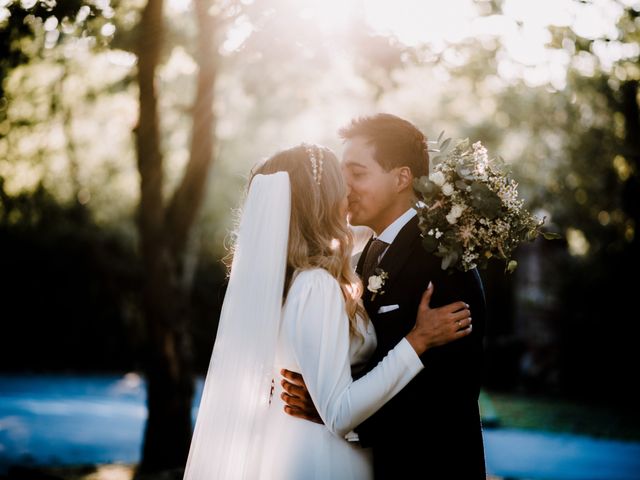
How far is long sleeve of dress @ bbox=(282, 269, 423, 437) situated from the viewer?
115 inches

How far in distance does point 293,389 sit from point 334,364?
0.33m

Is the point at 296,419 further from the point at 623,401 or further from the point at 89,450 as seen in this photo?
the point at 623,401

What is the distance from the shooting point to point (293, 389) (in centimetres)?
316

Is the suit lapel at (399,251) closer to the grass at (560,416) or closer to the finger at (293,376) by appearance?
the finger at (293,376)

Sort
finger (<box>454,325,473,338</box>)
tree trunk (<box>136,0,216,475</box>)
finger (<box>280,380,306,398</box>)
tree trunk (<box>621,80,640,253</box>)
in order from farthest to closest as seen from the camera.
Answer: tree trunk (<box>621,80,640,253</box>) < tree trunk (<box>136,0,216,475</box>) < finger (<box>280,380,306,398</box>) < finger (<box>454,325,473,338</box>)

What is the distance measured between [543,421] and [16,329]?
11903mm

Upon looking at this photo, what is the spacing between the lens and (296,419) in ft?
10.4

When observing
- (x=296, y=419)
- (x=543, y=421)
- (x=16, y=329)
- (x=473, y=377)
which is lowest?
(x=296, y=419)

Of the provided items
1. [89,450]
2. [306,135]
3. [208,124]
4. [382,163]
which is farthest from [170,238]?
[306,135]

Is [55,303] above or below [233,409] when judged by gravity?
above

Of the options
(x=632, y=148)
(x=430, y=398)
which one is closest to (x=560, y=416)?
(x=632, y=148)

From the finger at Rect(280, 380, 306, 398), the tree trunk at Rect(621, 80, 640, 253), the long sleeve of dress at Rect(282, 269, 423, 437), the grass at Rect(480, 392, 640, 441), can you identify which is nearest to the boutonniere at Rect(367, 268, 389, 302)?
the long sleeve of dress at Rect(282, 269, 423, 437)

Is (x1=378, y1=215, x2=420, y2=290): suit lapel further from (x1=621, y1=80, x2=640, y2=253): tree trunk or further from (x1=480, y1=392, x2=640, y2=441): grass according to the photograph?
(x1=621, y1=80, x2=640, y2=253): tree trunk

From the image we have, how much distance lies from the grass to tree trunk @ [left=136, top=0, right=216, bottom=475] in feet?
20.9
